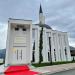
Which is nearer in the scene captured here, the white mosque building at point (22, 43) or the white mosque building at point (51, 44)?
the white mosque building at point (22, 43)

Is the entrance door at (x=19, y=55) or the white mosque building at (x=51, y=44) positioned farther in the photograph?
the white mosque building at (x=51, y=44)

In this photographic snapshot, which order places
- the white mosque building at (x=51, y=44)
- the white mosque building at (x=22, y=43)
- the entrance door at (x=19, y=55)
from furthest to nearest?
the white mosque building at (x=51, y=44) → the entrance door at (x=19, y=55) → the white mosque building at (x=22, y=43)

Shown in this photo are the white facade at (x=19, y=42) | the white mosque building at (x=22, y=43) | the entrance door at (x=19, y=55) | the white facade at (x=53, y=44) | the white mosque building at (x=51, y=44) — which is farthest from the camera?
the white facade at (x=53, y=44)

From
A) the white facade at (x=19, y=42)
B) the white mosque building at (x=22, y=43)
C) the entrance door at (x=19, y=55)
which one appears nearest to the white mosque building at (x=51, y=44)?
the white mosque building at (x=22, y=43)

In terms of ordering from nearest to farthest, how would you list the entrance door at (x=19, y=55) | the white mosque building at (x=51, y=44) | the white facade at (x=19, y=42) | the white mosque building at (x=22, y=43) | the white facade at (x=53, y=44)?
the white mosque building at (x=22, y=43) → the white facade at (x=19, y=42) → the entrance door at (x=19, y=55) → the white mosque building at (x=51, y=44) → the white facade at (x=53, y=44)

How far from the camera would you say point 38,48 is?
71.8 ft

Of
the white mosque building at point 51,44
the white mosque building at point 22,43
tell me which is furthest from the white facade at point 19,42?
the white mosque building at point 51,44

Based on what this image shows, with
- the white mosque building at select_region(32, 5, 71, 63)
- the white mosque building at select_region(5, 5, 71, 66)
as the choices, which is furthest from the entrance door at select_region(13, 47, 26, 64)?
the white mosque building at select_region(32, 5, 71, 63)

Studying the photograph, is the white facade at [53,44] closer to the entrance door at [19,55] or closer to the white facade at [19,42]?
the white facade at [19,42]

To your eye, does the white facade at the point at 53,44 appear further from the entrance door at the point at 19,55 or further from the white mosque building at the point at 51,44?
the entrance door at the point at 19,55

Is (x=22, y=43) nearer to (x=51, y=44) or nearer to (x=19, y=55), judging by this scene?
(x=19, y=55)

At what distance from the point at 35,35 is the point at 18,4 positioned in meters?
7.76

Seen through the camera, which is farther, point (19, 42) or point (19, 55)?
point (19, 42)

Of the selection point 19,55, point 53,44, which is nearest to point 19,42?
point 19,55
